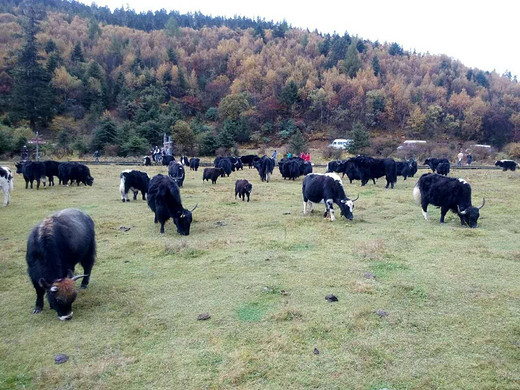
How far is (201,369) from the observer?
13.7 ft

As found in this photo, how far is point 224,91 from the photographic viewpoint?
269 feet

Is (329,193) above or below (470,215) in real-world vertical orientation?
above

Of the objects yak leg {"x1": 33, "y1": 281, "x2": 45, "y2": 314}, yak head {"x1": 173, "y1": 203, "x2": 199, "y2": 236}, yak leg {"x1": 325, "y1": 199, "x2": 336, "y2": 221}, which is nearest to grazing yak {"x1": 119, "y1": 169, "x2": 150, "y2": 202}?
yak head {"x1": 173, "y1": 203, "x2": 199, "y2": 236}

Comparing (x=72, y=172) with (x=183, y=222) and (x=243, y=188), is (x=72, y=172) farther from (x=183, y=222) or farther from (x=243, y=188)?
(x=183, y=222)

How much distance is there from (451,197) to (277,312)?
8.54 meters

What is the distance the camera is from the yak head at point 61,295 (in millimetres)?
5227

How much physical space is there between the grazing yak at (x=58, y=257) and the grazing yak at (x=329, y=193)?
7497 millimetres

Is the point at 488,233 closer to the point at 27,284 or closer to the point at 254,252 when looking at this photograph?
the point at 254,252

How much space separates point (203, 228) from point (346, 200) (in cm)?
446

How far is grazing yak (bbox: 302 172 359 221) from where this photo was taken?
12.1 m

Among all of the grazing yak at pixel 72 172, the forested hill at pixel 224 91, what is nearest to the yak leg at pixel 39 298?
the grazing yak at pixel 72 172

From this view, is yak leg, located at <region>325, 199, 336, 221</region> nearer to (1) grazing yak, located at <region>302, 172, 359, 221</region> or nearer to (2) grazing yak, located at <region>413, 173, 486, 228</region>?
(1) grazing yak, located at <region>302, 172, 359, 221</region>

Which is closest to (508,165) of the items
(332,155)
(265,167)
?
(332,155)

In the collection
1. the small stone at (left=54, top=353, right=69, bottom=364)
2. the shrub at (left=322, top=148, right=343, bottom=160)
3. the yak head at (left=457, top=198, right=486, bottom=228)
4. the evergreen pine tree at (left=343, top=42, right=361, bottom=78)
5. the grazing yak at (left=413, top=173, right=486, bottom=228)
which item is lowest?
the small stone at (left=54, top=353, right=69, bottom=364)
